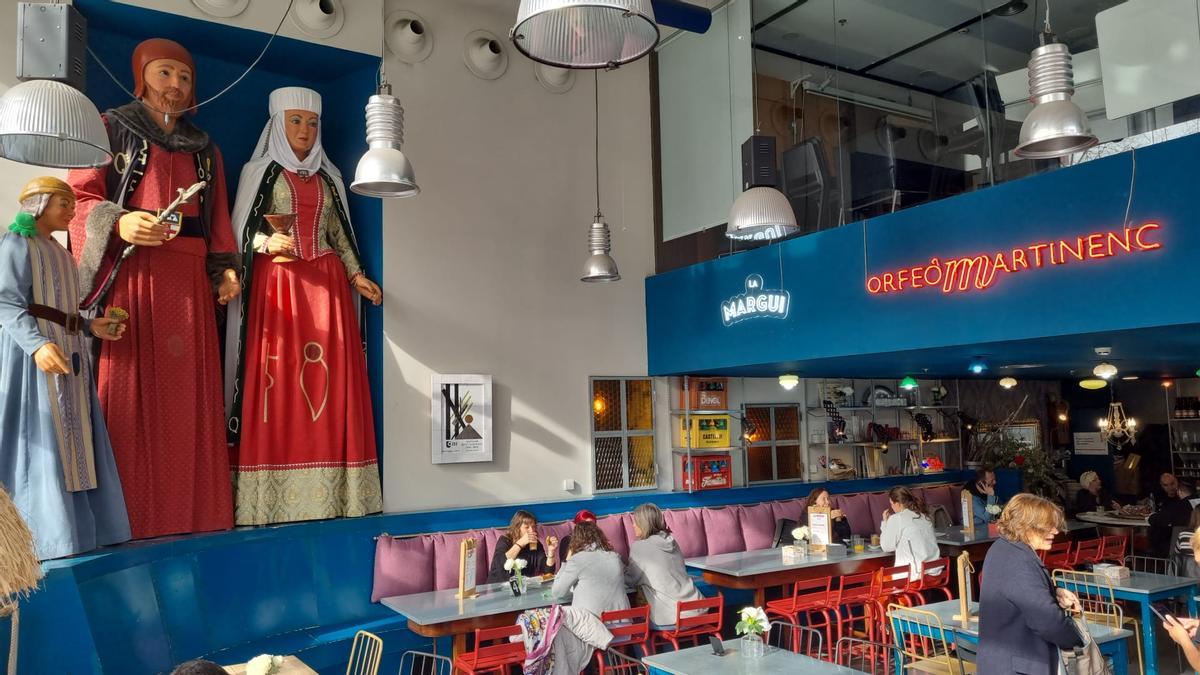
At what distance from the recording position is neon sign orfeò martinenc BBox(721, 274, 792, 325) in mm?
7238

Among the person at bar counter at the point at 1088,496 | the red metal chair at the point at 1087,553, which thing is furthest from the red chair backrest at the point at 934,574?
the person at bar counter at the point at 1088,496

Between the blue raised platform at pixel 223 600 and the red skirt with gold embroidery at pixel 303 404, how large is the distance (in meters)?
0.23

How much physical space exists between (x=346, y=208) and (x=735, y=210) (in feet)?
11.1

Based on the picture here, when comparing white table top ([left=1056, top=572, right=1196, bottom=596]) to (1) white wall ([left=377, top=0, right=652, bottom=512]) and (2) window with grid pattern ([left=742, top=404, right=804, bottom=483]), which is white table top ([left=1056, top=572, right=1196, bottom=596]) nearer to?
(2) window with grid pattern ([left=742, top=404, right=804, bottom=483])

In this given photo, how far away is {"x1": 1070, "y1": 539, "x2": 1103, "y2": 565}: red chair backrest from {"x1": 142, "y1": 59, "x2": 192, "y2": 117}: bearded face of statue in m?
8.47

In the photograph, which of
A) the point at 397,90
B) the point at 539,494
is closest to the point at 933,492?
the point at 539,494

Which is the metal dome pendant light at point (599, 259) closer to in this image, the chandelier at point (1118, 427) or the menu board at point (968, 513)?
the menu board at point (968, 513)

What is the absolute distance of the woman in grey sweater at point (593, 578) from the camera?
5.70 m

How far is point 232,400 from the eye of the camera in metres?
6.57

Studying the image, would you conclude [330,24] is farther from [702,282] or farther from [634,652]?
[634,652]

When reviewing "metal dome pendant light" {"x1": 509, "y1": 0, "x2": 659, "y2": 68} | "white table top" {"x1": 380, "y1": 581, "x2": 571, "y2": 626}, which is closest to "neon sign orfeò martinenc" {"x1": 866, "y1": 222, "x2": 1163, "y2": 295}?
"white table top" {"x1": 380, "y1": 581, "x2": 571, "y2": 626}

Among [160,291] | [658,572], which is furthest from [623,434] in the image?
[160,291]

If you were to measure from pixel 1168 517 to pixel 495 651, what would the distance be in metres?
7.70

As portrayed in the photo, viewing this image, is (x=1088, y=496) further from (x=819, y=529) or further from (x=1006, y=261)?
(x=1006, y=261)
